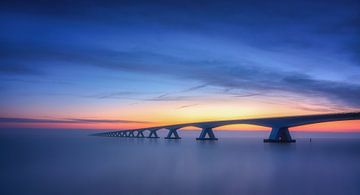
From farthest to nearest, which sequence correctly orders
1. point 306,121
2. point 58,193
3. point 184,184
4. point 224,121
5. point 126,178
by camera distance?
1. point 224,121
2. point 306,121
3. point 126,178
4. point 184,184
5. point 58,193

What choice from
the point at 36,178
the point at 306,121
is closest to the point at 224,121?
the point at 306,121

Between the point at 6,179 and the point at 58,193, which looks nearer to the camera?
the point at 58,193

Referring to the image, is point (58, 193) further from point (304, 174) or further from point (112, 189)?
point (304, 174)

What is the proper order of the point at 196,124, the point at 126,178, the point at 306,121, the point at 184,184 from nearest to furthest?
the point at 184,184 → the point at 126,178 → the point at 306,121 → the point at 196,124

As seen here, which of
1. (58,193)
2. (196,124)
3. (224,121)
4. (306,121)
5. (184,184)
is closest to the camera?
(58,193)

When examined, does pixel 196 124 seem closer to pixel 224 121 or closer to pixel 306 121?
pixel 224 121

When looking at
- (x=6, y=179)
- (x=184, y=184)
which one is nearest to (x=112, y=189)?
(x=184, y=184)

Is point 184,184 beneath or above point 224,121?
beneath

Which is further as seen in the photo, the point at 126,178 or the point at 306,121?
the point at 306,121

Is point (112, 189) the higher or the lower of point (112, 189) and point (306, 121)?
the lower
